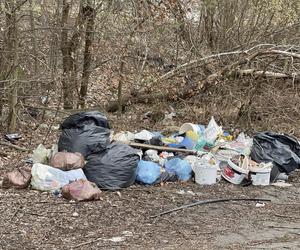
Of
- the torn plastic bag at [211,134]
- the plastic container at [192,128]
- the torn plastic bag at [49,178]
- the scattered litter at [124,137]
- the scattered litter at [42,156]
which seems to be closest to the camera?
the torn plastic bag at [49,178]

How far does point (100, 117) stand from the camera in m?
7.00

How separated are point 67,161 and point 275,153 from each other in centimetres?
276

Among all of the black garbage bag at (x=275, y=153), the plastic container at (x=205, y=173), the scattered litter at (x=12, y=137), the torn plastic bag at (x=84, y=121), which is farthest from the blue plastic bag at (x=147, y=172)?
the scattered litter at (x=12, y=137)

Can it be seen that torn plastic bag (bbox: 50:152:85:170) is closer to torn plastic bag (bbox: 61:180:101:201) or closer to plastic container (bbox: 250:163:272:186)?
torn plastic bag (bbox: 61:180:101:201)

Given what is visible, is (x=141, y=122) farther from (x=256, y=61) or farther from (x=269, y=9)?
(x=269, y=9)

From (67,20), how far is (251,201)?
5.38 metres

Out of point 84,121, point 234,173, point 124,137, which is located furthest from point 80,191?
point 234,173

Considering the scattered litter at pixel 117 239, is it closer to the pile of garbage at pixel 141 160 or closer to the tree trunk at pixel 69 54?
the pile of garbage at pixel 141 160

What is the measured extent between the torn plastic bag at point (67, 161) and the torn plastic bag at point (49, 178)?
11 cm

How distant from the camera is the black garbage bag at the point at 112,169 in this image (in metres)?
6.09

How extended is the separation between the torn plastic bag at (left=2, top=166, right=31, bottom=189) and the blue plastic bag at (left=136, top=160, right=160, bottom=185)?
1294 millimetres

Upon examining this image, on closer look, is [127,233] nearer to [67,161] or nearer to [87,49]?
[67,161]

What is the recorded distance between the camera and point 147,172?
21.0 feet

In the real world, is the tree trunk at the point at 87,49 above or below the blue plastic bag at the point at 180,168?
above
